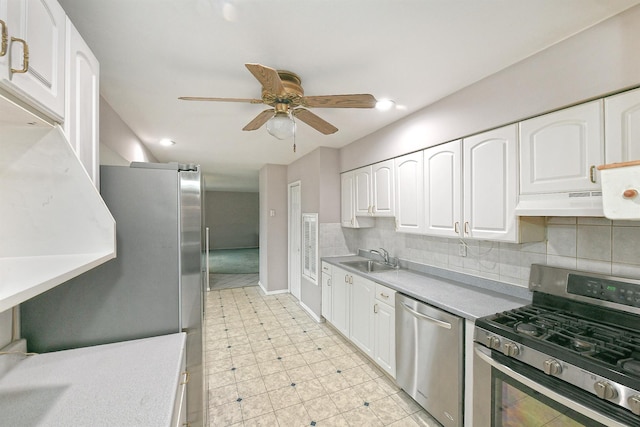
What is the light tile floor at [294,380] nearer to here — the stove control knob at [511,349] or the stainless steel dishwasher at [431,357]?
the stainless steel dishwasher at [431,357]

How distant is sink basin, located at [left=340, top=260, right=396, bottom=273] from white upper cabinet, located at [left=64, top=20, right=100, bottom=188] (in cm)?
254

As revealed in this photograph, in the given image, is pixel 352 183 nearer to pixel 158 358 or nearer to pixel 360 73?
pixel 360 73

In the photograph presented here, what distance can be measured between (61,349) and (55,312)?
0.60ft

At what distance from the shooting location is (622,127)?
1.24 meters

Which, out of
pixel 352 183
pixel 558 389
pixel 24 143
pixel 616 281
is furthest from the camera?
pixel 352 183

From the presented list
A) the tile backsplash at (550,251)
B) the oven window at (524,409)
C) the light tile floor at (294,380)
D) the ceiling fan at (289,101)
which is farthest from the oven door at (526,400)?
the ceiling fan at (289,101)

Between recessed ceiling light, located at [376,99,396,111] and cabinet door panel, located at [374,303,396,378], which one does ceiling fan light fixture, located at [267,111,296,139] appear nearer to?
recessed ceiling light, located at [376,99,396,111]

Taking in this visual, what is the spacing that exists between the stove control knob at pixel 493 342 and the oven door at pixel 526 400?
0.05 meters

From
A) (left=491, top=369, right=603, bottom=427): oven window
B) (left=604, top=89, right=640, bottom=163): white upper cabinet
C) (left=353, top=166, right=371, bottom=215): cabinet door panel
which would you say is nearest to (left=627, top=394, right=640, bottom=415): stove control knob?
(left=491, top=369, right=603, bottom=427): oven window

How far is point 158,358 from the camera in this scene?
3.82 ft

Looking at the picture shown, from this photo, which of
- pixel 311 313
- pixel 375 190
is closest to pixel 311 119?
pixel 375 190

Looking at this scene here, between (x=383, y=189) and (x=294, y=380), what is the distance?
82.0 inches

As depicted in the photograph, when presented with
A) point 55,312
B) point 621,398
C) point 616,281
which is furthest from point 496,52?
point 55,312

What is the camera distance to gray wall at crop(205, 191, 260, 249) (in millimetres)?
10484
